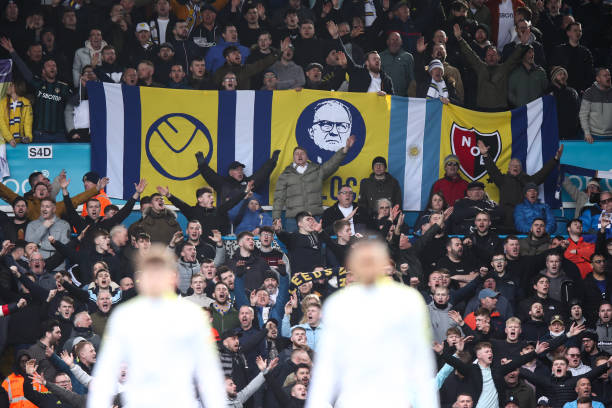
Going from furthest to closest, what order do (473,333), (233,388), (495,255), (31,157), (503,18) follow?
(503,18) → (31,157) → (495,255) → (473,333) → (233,388)

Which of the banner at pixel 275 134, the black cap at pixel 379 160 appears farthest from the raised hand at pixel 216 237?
the black cap at pixel 379 160

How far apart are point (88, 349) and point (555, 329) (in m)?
5.48

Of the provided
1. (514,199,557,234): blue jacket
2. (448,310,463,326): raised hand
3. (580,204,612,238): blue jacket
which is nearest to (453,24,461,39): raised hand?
(514,199,557,234): blue jacket

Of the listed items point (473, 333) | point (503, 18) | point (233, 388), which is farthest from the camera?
point (503, 18)

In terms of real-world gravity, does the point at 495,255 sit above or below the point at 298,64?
below

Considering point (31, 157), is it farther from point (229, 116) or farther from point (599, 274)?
point (599, 274)

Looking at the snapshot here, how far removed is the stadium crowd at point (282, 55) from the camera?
15.6m

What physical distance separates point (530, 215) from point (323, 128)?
3.31 m

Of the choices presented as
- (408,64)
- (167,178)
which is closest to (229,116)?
(167,178)

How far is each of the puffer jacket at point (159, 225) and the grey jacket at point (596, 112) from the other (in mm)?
6727

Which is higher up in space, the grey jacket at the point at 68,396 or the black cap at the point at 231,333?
the black cap at the point at 231,333

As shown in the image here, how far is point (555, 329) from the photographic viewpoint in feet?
41.0

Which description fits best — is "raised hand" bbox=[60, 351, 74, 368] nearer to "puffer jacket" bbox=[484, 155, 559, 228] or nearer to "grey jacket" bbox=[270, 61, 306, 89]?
"grey jacket" bbox=[270, 61, 306, 89]

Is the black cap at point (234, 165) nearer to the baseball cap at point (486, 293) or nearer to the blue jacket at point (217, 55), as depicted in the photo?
the blue jacket at point (217, 55)
